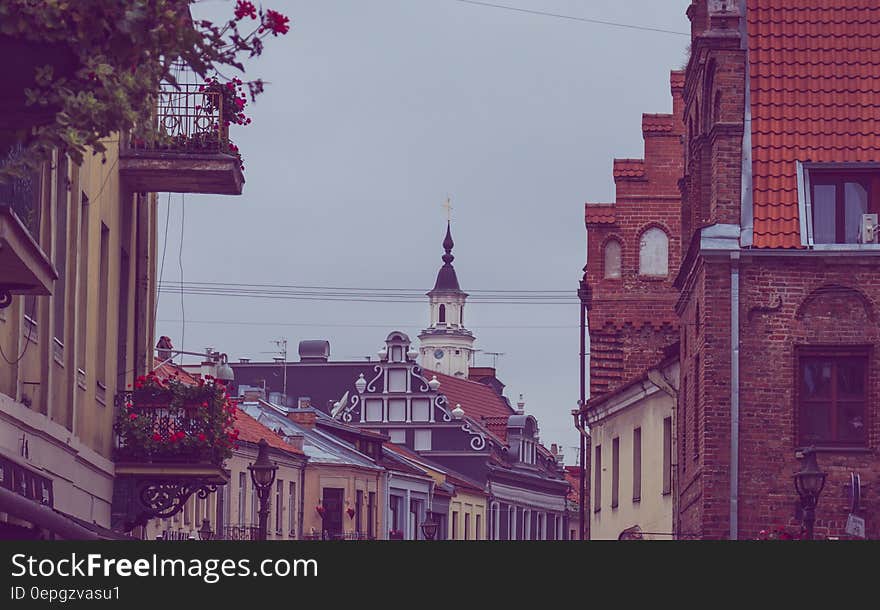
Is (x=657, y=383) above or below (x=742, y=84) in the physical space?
below

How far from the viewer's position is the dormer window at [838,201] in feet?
101

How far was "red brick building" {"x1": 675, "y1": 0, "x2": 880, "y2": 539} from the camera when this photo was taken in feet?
99.6

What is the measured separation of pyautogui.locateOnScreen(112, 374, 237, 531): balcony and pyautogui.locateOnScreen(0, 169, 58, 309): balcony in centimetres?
956

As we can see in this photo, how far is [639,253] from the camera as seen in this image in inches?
1868

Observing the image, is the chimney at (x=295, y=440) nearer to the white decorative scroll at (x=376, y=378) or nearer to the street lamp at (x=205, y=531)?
the street lamp at (x=205, y=531)

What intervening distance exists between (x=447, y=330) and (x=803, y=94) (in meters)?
154

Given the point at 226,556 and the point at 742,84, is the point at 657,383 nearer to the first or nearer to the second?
the point at 742,84

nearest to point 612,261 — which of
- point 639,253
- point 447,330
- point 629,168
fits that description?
point 639,253

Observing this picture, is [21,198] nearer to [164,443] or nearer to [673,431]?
[164,443]

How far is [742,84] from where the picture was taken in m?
31.4

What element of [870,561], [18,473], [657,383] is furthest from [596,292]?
[870,561]

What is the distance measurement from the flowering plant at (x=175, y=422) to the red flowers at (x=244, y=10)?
14143mm

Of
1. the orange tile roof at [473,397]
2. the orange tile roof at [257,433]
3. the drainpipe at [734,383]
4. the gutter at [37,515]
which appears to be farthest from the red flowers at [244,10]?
the orange tile roof at [473,397]

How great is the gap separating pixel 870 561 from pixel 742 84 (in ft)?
74.5
